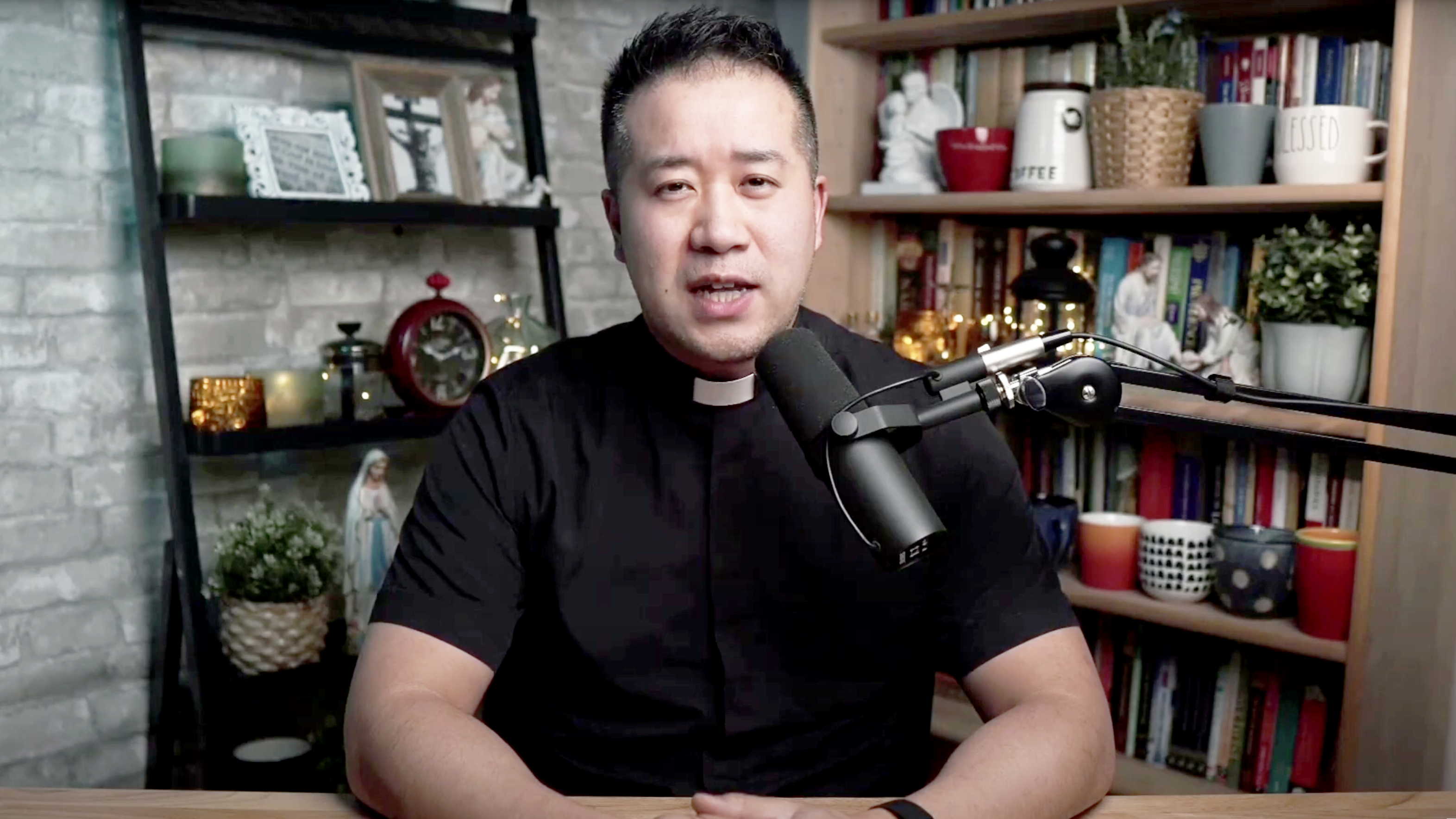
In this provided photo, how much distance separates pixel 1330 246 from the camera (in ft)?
6.54

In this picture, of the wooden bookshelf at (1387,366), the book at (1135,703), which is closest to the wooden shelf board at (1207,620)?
the wooden bookshelf at (1387,366)

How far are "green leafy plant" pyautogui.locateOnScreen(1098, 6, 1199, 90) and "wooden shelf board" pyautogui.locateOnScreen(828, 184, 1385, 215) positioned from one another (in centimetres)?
14

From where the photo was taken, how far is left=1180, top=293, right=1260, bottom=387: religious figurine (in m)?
2.20

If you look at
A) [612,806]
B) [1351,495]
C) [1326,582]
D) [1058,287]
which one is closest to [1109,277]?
[1058,287]

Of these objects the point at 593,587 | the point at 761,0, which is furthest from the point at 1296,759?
the point at 761,0

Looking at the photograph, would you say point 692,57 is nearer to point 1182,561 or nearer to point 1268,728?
point 1182,561

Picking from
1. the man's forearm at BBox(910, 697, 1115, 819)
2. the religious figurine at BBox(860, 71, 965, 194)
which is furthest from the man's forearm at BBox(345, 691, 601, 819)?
the religious figurine at BBox(860, 71, 965, 194)

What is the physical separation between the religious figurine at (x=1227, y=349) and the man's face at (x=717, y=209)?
3.70ft

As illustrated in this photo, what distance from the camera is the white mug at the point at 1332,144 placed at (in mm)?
1971

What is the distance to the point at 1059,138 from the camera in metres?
2.30

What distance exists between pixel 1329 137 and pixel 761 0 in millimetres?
1547

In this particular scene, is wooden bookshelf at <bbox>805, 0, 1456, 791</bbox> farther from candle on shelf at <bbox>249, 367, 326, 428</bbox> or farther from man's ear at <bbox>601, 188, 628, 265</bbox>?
candle on shelf at <bbox>249, 367, 326, 428</bbox>

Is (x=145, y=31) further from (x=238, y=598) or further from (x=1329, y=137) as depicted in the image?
(x=1329, y=137)

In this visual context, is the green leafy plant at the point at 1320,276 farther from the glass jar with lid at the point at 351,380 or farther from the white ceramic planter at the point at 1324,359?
the glass jar with lid at the point at 351,380
